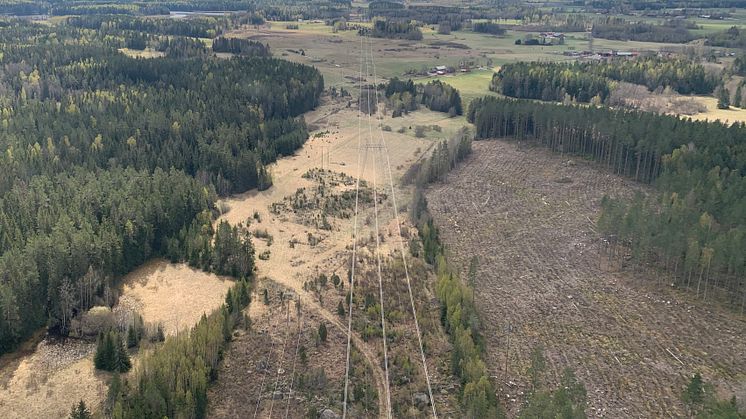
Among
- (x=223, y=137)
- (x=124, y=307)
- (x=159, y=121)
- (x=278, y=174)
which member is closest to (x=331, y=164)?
(x=278, y=174)

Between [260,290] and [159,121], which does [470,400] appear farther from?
[159,121]

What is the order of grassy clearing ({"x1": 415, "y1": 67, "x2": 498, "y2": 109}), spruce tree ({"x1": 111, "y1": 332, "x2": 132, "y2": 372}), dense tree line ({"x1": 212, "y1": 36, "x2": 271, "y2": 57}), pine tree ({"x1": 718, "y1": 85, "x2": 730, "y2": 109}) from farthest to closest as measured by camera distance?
dense tree line ({"x1": 212, "y1": 36, "x2": 271, "y2": 57})
grassy clearing ({"x1": 415, "y1": 67, "x2": 498, "y2": 109})
pine tree ({"x1": 718, "y1": 85, "x2": 730, "y2": 109})
spruce tree ({"x1": 111, "y1": 332, "x2": 132, "y2": 372})

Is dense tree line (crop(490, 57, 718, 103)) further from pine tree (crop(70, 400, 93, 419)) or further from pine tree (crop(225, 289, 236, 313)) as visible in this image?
pine tree (crop(70, 400, 93, 419))

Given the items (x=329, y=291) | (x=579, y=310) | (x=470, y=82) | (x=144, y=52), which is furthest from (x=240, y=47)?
(x=579, y=310)

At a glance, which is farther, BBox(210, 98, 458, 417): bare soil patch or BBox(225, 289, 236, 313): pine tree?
BBox(225, 289, 236, 313): pine tree

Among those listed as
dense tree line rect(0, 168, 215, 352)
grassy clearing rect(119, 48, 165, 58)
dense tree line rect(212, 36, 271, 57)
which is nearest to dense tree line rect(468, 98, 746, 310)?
dense tree line rect(0, 168, 215, 352)

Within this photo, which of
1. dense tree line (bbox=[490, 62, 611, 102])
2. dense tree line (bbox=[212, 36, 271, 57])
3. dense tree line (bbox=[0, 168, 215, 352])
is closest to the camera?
dense tree line (bbox=[0, 168, 215, 352])

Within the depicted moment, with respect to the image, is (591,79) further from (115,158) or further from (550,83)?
(115,158)
